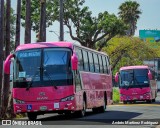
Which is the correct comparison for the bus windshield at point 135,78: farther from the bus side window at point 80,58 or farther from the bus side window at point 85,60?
the bus side window at point 80,58

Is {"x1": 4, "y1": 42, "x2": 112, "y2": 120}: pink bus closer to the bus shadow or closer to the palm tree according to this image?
the bus shadow

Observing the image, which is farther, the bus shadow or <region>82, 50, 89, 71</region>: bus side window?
<region>82, 50, 89, 71</region>: bus side window

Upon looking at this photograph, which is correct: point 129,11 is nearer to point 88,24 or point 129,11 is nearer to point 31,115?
point 88,24

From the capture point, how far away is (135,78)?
1602 inches

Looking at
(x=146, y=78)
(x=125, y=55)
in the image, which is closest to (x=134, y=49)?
(x=125, y=55)

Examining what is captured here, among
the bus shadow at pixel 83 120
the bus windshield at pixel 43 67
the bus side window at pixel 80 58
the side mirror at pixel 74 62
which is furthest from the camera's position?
the bus side window at pixel 80 58

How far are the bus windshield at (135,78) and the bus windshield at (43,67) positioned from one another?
804 inches

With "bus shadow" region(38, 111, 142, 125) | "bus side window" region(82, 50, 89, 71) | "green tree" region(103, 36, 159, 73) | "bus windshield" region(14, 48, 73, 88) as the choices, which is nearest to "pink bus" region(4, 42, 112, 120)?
"bus windshield" region(14, 48, 73, 88)

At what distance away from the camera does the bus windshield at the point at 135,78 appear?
4062 cm

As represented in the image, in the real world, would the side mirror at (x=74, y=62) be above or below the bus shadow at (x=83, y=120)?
above

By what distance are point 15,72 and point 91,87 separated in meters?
5.12

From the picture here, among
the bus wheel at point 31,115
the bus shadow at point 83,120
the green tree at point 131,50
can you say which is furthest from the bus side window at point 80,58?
the green tree at point 131,50

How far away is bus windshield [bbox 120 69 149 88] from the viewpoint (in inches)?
1599

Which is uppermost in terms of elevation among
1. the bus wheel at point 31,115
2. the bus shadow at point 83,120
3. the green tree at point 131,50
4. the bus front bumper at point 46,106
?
the green tree at point 131,50
